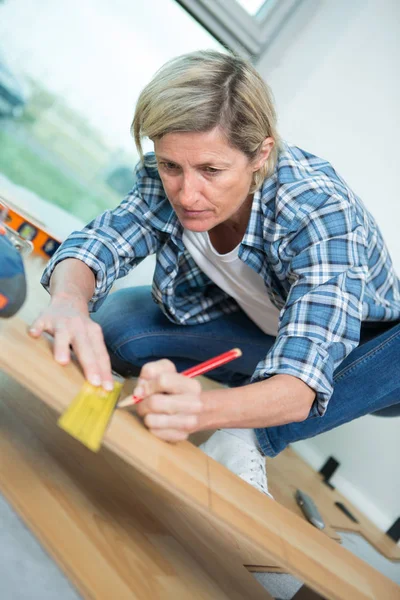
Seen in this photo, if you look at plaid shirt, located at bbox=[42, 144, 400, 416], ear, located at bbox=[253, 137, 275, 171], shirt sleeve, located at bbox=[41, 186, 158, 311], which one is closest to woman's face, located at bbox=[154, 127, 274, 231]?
ear, located at bbox=[253, 137, 275, 171]

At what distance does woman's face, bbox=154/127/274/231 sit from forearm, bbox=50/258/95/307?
0.24 m

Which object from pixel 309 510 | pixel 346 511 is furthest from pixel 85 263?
pixel 346 511

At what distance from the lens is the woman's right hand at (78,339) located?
0.83m

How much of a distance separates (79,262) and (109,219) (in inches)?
8.1

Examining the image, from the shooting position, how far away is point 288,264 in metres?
1.19

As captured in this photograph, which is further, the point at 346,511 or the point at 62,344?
the point at 346,511

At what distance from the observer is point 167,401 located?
2.58 ft

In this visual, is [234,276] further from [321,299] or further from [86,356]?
[86,356]

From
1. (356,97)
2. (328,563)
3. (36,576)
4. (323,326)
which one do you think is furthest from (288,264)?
(356,97)

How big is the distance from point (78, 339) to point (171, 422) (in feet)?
0.67

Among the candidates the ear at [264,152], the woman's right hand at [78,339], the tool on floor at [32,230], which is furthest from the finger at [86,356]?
the tool on floor at [32,230]

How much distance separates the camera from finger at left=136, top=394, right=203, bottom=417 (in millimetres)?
786

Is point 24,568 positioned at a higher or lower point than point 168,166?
lower

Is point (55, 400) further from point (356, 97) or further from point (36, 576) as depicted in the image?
point (356, 97)
